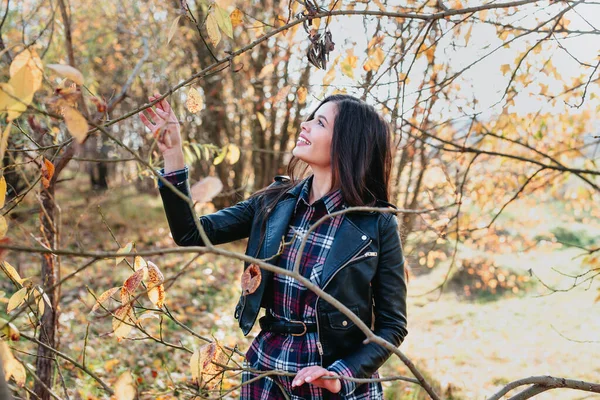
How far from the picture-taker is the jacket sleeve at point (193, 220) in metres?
1.71

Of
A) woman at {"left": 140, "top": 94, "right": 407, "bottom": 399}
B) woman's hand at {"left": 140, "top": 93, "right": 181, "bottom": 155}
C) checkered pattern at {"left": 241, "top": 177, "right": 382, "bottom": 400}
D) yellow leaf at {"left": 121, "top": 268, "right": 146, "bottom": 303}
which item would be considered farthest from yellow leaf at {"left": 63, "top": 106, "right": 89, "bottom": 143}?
checkered pattern at {"left": 241, "top": 177, "right": 382, "bottom": 400}

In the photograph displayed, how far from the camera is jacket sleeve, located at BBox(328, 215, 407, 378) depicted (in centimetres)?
171

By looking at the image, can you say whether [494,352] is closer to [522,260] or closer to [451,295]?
[451,295]

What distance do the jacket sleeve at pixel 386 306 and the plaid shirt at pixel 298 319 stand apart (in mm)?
73

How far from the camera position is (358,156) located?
1940 millimetres

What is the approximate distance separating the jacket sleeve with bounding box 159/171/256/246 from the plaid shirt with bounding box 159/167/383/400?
0.09 metres

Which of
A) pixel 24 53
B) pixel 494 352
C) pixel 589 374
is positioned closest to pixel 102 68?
pixel 494 352

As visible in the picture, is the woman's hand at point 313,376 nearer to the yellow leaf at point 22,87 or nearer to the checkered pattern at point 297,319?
the checkered pattern at point 297,319

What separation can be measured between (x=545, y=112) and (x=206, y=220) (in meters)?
3.05

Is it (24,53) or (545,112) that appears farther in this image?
(545,112)

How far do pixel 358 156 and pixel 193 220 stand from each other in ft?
1.99

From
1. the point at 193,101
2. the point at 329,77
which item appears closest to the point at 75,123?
the point at 193,101

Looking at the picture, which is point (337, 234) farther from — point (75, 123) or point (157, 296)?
point (75, 123)

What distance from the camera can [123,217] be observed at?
9406mm
